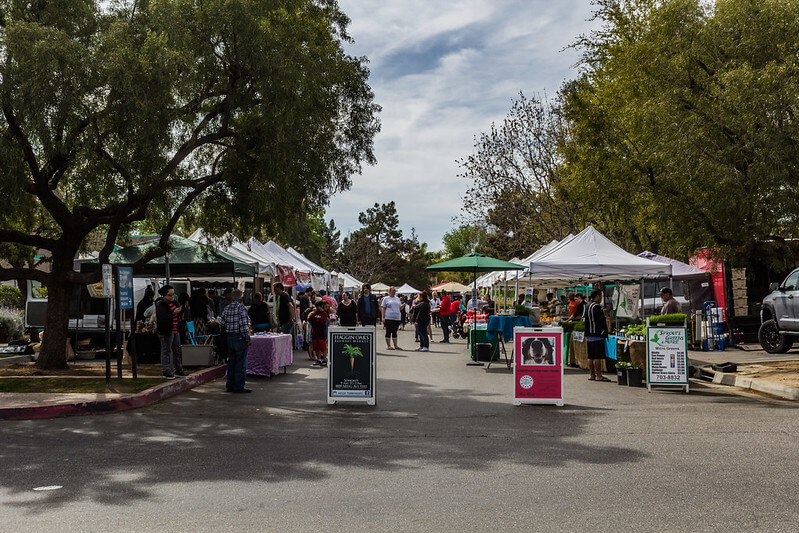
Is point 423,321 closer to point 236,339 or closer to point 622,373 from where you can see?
point 622,373

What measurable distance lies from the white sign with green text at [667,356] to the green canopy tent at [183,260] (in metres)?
9.41

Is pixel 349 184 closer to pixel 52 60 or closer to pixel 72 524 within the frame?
pixel 52 60

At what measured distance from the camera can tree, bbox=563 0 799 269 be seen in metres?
14.2

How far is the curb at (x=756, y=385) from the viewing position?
1225 centimetres

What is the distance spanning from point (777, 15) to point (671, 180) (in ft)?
12.1

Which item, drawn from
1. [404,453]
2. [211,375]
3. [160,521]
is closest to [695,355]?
[211,375]

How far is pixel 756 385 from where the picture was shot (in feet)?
44.3

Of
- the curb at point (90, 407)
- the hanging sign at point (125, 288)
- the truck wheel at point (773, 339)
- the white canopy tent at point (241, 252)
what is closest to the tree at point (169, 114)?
the hanging sign at point (125, 288)

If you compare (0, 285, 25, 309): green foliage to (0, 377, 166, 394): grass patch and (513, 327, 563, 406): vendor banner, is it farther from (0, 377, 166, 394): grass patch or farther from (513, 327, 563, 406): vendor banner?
(513, 327, 563, 406): vendor banner

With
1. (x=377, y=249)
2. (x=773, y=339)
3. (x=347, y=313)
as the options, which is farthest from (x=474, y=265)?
(x=377, y=249)

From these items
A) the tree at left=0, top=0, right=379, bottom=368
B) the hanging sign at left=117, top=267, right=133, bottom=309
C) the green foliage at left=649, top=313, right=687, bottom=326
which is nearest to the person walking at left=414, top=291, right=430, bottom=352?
the tree at left=0, top=0, right=379, bottom=368

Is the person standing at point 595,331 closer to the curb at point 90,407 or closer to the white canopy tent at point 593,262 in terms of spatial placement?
the white canopy tent at point 593,262

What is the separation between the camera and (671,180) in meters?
16.1

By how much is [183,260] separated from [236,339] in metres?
5.39
